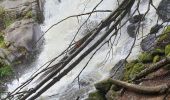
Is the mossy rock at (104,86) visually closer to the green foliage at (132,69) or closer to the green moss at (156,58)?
the green foliage at (132,69)

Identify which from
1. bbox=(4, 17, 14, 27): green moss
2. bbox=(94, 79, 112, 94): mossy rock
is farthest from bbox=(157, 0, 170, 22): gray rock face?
bbox=(4, 17, 14, 27): green moss

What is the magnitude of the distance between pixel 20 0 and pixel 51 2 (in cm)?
121

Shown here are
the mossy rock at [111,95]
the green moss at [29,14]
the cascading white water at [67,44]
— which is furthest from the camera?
the green moss at [29,14]

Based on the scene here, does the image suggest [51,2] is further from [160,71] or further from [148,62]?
[160,71]

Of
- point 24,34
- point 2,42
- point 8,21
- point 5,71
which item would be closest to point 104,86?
point 5,71

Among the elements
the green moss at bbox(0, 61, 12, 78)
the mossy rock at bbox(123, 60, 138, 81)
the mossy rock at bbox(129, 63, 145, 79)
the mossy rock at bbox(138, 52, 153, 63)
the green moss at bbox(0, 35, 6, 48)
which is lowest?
the green moss at bbox(0, 61, 12, 78)

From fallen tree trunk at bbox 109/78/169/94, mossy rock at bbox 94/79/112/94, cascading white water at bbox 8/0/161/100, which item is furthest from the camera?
cascading white water at bbox 8/0/161/100

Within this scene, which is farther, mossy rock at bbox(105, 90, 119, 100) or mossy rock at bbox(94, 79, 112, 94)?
mossy rock at bbox(94, 79, 112, 94)

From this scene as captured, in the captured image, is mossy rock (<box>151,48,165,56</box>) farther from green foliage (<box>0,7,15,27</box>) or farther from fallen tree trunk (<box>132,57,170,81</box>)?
green foliage (<box>0,7,15,27</box>)

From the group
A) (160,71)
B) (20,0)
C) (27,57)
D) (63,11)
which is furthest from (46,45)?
(160,71)

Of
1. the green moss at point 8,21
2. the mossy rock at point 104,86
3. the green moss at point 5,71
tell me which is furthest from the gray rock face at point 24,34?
the mossy rock at point 104,86

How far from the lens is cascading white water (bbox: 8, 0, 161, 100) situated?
10422mm

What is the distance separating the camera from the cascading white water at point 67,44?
10.4 meters

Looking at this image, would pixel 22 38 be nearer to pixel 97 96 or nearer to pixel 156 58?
pixel 97 96
